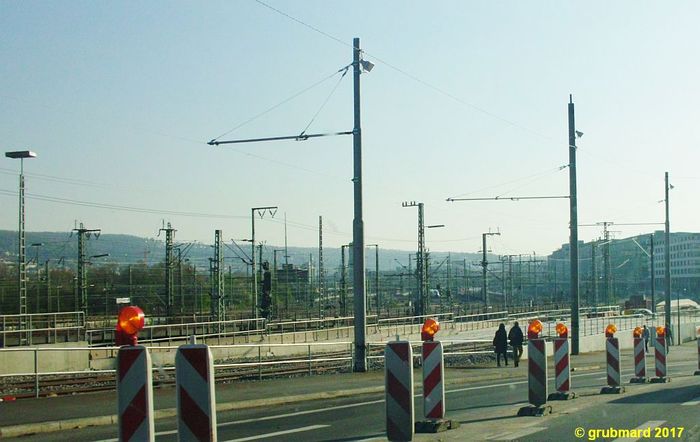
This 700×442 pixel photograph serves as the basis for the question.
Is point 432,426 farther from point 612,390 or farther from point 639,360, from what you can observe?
point 639,360

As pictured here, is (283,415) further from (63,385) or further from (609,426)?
(63,385)

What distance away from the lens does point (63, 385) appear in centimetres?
2441

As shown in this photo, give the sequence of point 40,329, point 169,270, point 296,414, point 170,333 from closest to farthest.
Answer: point 296,414 < point 40,329 < point 170,333 < point 169,270

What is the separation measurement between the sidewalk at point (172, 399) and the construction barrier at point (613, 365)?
4260 millimetres

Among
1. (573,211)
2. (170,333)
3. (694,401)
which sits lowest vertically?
(170,333)

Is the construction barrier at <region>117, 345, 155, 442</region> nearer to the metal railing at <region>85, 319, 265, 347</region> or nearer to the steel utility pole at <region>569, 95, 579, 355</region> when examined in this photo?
the steel utility pole at <region>569, 95, 579, 355</region>

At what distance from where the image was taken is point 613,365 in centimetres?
1761

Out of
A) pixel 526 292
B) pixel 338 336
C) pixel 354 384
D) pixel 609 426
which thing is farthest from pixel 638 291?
pixel 609 426

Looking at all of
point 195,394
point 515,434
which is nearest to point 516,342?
point 515,434

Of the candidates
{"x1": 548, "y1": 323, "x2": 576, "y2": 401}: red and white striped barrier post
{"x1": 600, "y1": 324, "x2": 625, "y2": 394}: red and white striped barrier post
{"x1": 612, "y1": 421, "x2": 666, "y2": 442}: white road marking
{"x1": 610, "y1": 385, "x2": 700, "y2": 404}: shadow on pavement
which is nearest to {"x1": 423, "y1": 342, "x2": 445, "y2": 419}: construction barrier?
{"x1": 612, "y1": 421, "x2": 666, "y2": 442}: white road marking

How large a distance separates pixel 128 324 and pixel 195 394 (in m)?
0.86

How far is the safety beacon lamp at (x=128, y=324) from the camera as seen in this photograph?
7.10 meters

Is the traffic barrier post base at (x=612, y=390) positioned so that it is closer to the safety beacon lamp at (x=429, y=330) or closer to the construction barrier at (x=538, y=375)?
the construction barrier at (x=538, y=375)

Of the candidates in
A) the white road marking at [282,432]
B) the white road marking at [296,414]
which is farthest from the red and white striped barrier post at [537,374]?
the white road marking at [296,414]
